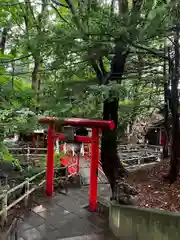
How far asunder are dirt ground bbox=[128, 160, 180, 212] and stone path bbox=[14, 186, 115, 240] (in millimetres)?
1163

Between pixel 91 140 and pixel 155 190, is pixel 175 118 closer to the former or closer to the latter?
pixel 155 190

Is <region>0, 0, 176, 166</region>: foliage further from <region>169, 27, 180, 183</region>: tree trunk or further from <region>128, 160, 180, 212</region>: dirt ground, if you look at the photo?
<region>128, 160, 180, 212</region>: dirt ground

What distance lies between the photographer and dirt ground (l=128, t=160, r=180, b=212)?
3.99m

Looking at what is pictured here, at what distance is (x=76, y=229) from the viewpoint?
468cm

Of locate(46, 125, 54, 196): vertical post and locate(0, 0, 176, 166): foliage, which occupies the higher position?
locate(0, 0, 176, 166): foliage

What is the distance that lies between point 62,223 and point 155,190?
235 cm

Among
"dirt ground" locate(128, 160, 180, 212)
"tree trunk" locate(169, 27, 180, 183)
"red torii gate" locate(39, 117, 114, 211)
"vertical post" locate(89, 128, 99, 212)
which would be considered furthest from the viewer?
"vertical post" locate(89, 128, 99, 212)

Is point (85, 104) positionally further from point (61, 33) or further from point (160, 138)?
point (160, 138)

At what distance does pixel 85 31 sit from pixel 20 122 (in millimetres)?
1770

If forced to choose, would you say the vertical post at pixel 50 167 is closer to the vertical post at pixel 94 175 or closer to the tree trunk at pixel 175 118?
the vertical post at pixel 94 175

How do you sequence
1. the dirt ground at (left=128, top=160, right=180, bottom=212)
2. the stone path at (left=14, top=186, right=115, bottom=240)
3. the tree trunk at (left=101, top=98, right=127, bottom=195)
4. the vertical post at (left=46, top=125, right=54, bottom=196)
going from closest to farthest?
the dirt ground at (left=128, top=160, right=180, bottom=212) → the stone path at (left=14, top=186, right=115, bottom=240) → the tree trunk at (left=101, top=98, right=127, bottom=195) → the vertical post at (left=46, top=125, right=54, bottom=196)

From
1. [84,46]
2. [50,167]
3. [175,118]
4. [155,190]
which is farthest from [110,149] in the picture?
[84,46]

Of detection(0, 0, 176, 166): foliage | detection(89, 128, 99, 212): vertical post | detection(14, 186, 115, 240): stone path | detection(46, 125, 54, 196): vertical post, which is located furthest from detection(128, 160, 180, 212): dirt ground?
detection(46, 125, 54, 196): vertical post

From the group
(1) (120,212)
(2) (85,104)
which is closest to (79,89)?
(2) (85,104)
